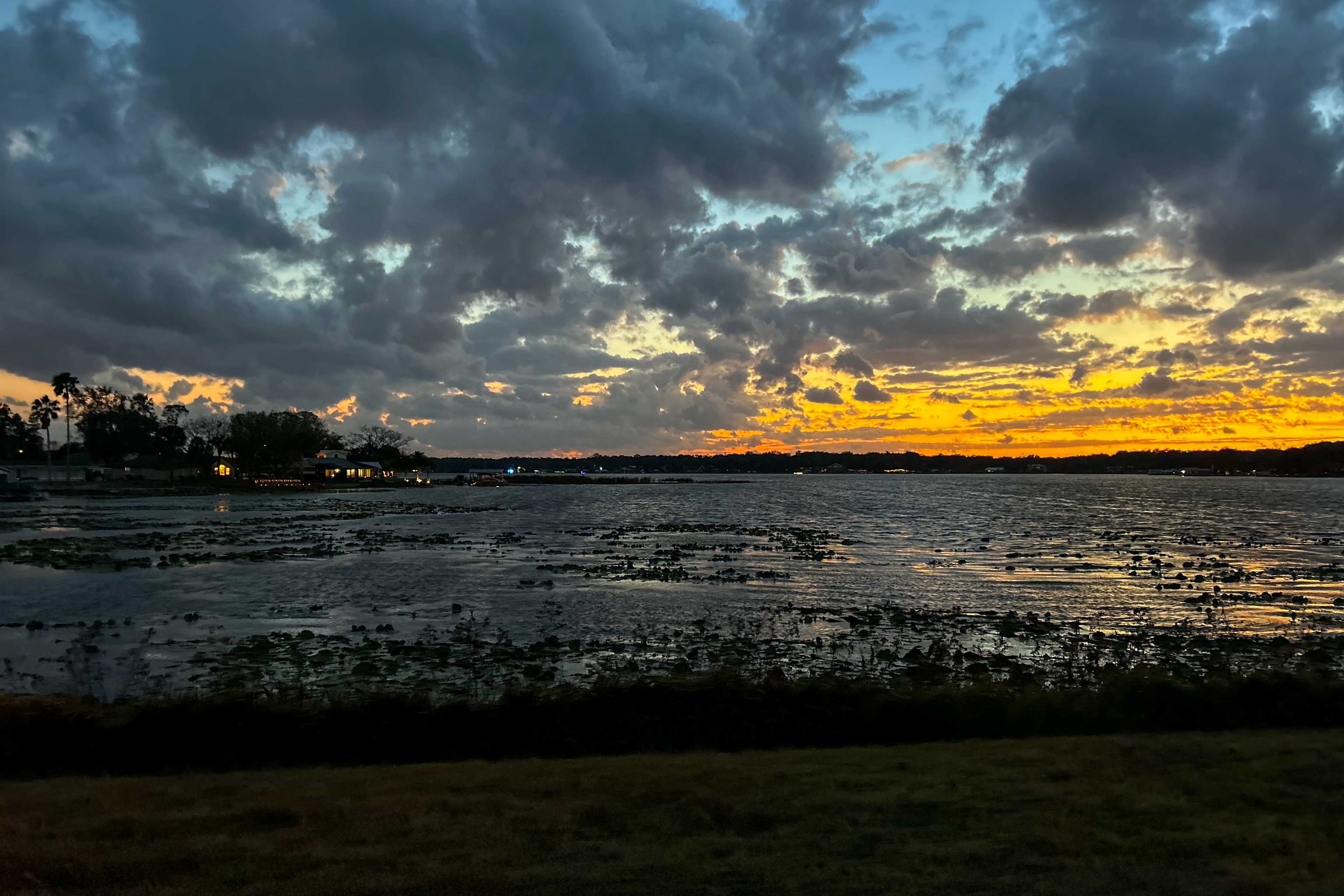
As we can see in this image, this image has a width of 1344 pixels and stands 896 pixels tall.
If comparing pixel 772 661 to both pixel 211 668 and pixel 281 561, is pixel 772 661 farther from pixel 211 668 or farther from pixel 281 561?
pixel 281 561

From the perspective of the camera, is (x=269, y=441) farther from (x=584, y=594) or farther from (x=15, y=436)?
(x=584, y=594)

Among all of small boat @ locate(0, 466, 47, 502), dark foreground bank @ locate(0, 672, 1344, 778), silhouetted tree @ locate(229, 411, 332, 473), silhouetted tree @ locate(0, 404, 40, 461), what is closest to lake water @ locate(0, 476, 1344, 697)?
dark foreground bank @ locate(0, 672, 1344, 778)

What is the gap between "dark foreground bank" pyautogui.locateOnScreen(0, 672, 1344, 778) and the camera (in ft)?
33.2

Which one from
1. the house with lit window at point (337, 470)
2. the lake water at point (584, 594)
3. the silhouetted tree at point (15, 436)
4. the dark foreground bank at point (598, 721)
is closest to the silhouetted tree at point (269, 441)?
the house with lit window at point (337, 470)

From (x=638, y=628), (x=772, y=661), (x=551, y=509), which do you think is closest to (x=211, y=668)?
(x=638, y=628)

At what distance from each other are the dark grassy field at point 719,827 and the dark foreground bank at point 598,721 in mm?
965

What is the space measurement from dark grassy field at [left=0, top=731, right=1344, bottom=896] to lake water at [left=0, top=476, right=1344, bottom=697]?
6.64 meters

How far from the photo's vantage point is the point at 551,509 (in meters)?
86.8

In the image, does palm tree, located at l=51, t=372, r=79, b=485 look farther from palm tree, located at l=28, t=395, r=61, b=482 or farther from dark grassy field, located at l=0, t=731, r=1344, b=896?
dark grassy field, located at l=0, t=731, r=1344, b=896

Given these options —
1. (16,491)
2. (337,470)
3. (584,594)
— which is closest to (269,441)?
(337,470)

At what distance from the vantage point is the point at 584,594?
26859 mm

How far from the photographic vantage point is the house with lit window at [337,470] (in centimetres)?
16425

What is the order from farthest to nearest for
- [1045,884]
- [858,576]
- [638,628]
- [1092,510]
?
[1092,510], [858,576], [638,628], [1045,884]

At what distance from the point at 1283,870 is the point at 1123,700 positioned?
5.15 metres
